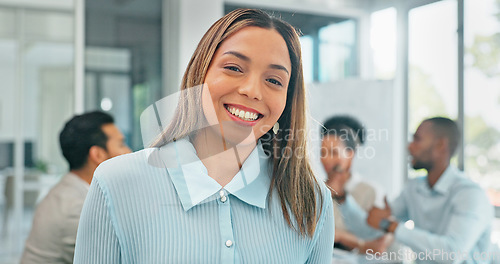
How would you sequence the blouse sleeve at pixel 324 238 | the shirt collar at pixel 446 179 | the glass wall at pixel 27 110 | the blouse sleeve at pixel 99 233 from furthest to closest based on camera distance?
the glass wall at pixel 27 110
the shirt collar at pixel 446 179
the blouse sleeve at pixel 324 238
the blouse sleeve at pixel 99 233

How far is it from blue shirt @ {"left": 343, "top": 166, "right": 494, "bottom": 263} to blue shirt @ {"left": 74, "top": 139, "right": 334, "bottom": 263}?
622mm

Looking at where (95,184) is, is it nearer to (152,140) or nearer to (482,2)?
(152,140)

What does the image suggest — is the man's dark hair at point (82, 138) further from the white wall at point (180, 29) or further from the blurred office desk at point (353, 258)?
the blurred office desk at point (353, 258)

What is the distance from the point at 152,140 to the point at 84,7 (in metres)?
1.71

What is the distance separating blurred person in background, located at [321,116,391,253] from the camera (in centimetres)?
146

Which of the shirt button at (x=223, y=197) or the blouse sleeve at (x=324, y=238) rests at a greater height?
the shirt button at (x=223, y=197)

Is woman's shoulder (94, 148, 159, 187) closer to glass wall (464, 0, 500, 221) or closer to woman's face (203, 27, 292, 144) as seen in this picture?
woman's face (203, 27, 292, 144)

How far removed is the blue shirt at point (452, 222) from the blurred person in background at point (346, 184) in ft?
0.38

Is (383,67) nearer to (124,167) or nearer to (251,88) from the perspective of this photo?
(251,88)

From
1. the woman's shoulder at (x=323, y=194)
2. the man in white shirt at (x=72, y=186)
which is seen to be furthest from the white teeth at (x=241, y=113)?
the man in white shirt at (x=72, y=186)

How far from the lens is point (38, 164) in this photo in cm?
300

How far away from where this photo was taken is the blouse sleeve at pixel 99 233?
870 mm

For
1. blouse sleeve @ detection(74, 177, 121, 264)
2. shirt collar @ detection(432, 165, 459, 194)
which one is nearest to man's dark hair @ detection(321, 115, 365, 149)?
shirt collar @ detection(432, 165, 459, 194)

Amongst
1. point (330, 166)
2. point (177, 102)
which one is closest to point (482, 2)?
point (330, 166)
